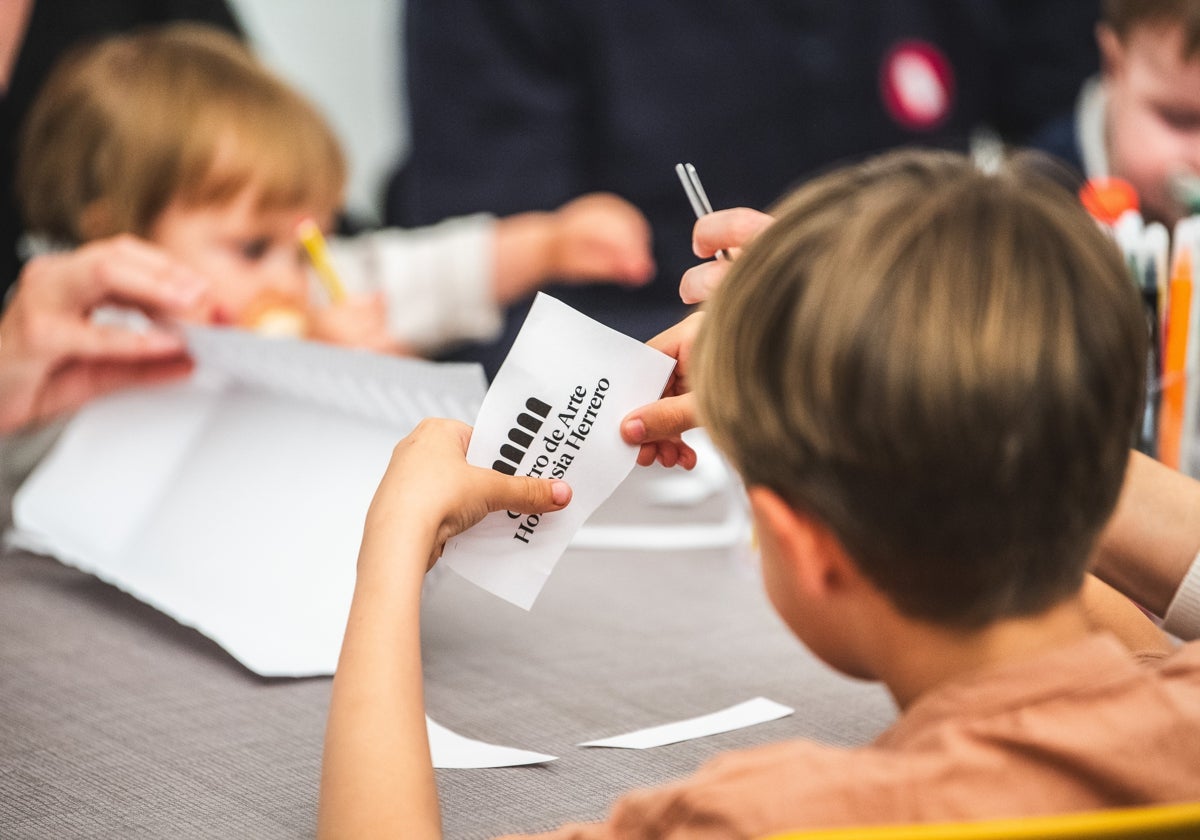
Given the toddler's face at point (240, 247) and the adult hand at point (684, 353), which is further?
the toddler's face at point (240, 247)

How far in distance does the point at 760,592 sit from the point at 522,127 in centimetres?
104

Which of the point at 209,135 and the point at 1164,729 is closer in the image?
the point at 1164,729

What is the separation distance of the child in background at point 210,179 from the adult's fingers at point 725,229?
25.4 inches

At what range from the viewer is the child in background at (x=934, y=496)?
390 millimetres

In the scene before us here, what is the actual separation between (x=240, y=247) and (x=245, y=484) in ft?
1.96

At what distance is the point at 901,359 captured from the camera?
0.39 m

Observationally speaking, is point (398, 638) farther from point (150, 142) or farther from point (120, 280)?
point (150, 142)

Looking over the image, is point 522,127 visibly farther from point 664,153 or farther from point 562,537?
point 562,537

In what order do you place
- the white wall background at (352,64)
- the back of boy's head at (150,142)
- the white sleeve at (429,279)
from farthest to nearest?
the white wall background at (352,64), the white sleeve at (429,279), the back of boy's head at (150,142)

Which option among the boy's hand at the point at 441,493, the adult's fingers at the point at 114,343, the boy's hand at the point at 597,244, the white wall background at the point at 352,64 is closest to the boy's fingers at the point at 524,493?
the boy's hand at the point at 441,493

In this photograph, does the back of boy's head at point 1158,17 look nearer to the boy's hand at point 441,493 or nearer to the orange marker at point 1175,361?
the orange marker at point 1175,361

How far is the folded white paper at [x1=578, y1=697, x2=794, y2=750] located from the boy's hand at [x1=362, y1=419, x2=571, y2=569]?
13 cm

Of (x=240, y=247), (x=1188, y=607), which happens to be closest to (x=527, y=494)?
(x=1188, y=607)

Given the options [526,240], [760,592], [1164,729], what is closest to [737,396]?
[1164,729]
